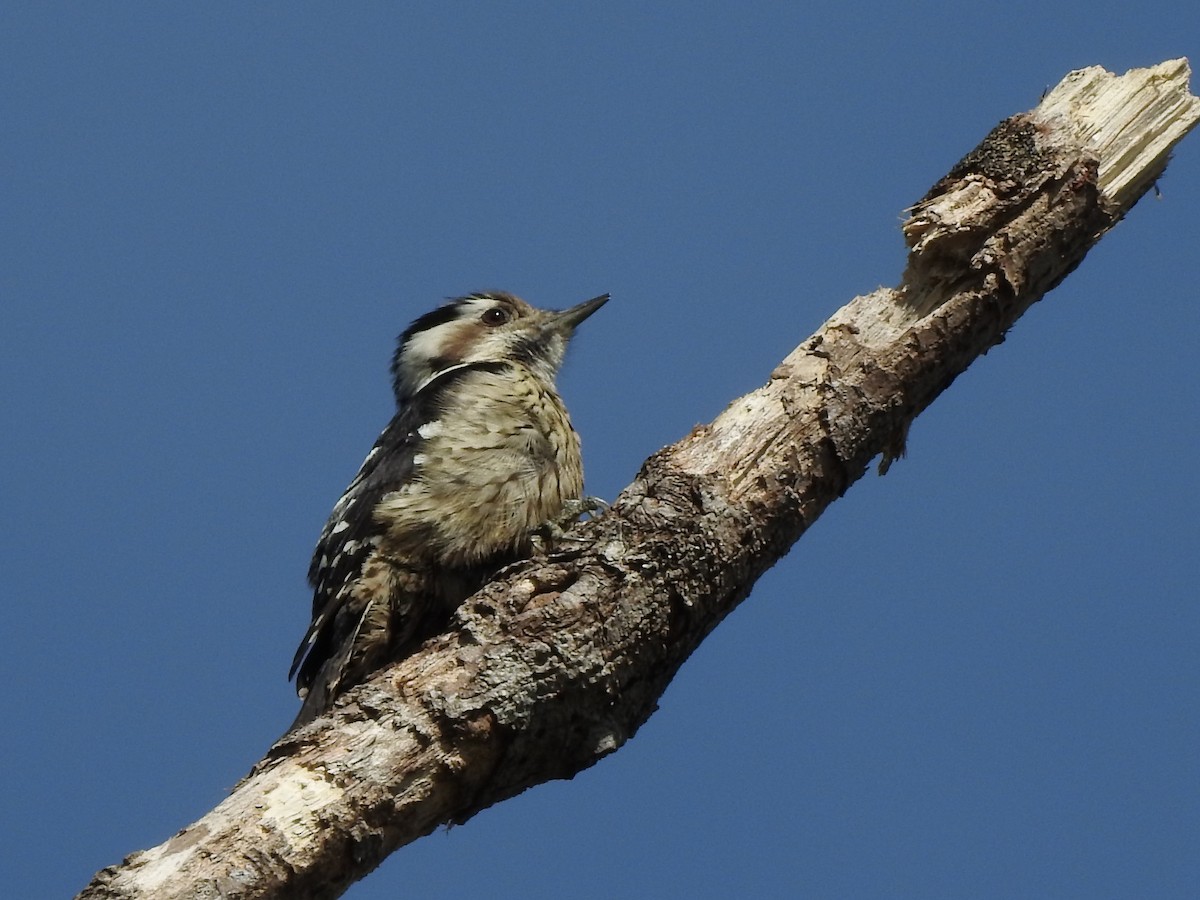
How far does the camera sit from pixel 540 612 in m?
4.18

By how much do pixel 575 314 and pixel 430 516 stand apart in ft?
6.40

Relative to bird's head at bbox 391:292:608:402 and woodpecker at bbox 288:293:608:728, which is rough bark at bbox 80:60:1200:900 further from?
bird's head at bbox 391:292:608:402

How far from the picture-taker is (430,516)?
517 centimetres

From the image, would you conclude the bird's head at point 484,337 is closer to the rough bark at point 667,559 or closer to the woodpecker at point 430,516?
the woodpecker at point 430,516

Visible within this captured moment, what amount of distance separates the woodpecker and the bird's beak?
0.97m

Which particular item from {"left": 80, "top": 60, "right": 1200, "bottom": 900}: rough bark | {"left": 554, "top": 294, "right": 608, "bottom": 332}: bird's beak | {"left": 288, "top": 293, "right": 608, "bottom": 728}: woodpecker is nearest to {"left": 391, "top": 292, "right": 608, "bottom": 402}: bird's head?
{"left": 554, "top": 294, "right": 608, "bottom": 332}: bird's beak

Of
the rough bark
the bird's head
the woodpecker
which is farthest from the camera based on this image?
the bird's head

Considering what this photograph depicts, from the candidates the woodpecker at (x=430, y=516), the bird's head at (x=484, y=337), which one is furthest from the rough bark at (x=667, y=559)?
the bird's head at (x=484, y=337)

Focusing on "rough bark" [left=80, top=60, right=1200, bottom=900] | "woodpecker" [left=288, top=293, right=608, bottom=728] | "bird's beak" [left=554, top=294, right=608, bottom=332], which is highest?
"bird's beak" [left=554, top=294, right=608, bottom=332]

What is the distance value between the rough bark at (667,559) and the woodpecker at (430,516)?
0.85m

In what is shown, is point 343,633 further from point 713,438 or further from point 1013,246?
point 1013,246

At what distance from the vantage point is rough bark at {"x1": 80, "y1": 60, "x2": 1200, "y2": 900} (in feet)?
12.3

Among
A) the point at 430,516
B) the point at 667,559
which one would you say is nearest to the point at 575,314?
the point at 430,516

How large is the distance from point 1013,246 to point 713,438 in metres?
1.13
